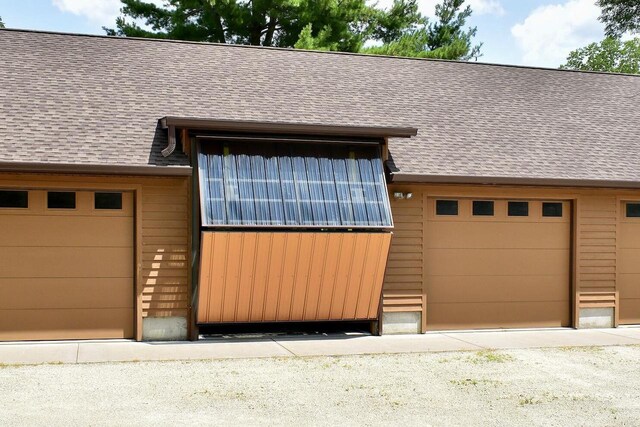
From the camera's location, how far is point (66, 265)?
11.2 m

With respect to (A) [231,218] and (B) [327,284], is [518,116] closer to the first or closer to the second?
(B) [327,284]

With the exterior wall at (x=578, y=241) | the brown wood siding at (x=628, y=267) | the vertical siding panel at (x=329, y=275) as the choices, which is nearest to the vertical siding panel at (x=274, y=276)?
the vertical siding panel at (x=329, y=275)

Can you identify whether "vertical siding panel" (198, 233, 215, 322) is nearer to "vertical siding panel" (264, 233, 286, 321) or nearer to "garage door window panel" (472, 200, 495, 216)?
"vertical siding panel" (264, 233, 286, 321)

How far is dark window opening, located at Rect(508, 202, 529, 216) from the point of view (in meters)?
13.0

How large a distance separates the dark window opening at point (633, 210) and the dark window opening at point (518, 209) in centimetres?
188

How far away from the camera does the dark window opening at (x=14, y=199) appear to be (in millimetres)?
11008

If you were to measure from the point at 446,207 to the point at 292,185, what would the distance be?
2.69m

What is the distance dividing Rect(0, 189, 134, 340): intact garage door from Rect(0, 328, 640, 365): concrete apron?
0.27 metres

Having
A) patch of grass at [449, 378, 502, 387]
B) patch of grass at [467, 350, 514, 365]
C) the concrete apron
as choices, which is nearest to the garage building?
the concrete apron

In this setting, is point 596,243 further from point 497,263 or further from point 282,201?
point 282,201

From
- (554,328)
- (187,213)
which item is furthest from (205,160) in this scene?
(554,328)

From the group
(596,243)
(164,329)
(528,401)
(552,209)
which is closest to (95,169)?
(164,329)

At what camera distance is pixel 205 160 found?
1122 cm

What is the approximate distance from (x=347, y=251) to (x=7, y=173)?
4661mm
